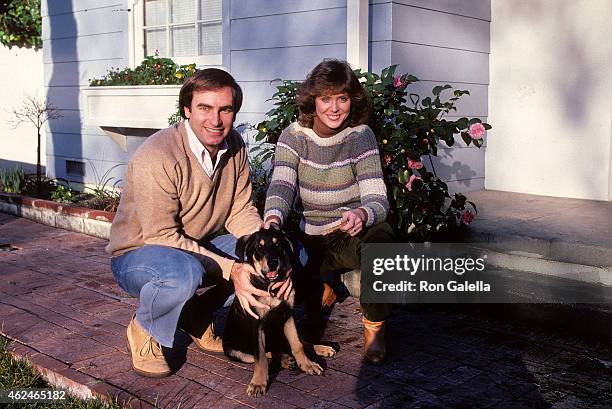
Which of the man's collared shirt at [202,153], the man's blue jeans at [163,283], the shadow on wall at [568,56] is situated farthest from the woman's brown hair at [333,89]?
the shadow on wall at [568,56]

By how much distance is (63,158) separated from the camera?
913 centimetres

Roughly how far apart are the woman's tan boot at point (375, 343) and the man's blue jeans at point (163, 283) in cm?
87

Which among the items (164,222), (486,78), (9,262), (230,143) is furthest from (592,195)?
(9,262)

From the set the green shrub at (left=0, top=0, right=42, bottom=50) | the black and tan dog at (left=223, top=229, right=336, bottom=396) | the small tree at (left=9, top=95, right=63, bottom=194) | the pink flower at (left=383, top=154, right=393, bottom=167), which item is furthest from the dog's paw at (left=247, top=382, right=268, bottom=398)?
the green shrub at (left=0, top=0, right=42, bottom=50)

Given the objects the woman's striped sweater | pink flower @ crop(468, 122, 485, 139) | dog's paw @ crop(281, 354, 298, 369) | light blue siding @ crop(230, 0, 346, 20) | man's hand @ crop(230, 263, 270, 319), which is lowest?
dog's paw @ crop(281, 354, 298, 369)

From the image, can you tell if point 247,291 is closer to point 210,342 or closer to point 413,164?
point 210,342

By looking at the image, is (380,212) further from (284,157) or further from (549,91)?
(549,91)

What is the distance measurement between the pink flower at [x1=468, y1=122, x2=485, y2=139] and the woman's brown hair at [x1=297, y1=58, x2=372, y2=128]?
3.29ft

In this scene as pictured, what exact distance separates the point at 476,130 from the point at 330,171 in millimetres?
1256

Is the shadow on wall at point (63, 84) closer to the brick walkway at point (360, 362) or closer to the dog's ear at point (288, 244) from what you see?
the brick walkway at point (360, 362)

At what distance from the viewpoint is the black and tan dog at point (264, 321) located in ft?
10.2

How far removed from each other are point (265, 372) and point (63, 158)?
6.71 meters

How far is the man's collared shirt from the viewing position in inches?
133

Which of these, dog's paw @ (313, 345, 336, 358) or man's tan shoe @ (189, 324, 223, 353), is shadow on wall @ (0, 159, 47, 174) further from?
dog's paw @ (313, 345, 336, 358)
